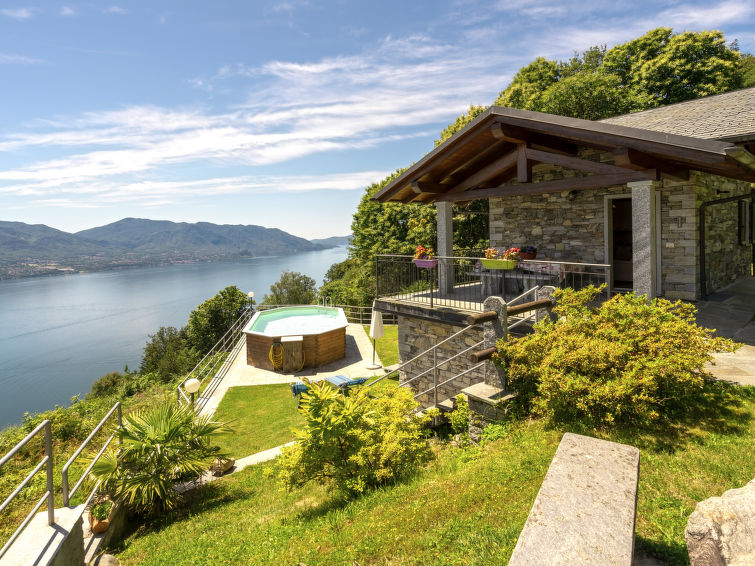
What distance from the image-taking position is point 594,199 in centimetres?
970

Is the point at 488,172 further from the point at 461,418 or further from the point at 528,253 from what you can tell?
the point at 461,418

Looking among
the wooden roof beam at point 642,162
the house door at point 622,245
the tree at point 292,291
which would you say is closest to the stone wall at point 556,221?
the wooden roof beam at point 642,162

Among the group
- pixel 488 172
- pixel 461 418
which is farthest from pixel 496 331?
pixel 488 172

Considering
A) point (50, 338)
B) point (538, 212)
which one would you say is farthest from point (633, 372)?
point (50, 338)

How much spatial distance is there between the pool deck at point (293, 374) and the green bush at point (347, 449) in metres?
9.23

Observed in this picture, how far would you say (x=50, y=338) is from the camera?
77438 mm

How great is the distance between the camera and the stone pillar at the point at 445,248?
33.1ft

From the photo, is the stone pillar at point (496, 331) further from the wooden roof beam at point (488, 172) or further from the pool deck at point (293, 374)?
the pool deck at point (293, 374)

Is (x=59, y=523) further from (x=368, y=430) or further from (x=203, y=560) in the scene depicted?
(x=368, y=430)

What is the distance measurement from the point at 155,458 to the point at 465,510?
3.97m

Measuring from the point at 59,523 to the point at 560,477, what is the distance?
14.0 feet

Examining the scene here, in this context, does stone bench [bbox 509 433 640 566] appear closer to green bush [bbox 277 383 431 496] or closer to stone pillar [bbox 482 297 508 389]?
green bush [bbox 277 383 431 496]

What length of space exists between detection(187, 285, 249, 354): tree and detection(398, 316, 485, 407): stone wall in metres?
25.6

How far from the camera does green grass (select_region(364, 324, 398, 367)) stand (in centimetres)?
1672
